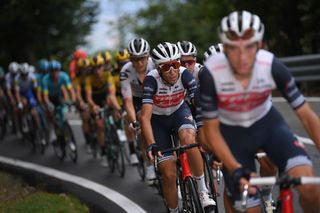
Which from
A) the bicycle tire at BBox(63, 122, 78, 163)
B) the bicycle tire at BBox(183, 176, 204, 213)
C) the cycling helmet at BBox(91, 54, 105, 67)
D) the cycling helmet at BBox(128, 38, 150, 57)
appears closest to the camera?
the bicycle tire at BBox(183, 176, 204, 213)

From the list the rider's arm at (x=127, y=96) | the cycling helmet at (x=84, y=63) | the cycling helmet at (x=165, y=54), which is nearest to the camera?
the cycling helmet at (x=165, y=54)

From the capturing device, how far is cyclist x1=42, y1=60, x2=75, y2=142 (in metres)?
13.9

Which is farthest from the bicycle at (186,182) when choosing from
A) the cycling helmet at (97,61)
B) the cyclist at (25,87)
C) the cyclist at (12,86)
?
the cyclist at (12,86)

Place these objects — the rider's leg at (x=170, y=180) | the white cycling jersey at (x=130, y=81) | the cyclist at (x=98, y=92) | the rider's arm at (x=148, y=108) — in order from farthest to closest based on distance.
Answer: the cyclist at (x=98, y=92)
the white cycling jersey at (x=130, y=81)
the rider's leg at (x=170, y=180)
the rider's arm at (x=148, y=108)

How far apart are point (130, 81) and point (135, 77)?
0.29ft

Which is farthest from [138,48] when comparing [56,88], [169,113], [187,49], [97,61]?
[56,88]

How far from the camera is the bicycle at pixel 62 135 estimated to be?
13.9 m

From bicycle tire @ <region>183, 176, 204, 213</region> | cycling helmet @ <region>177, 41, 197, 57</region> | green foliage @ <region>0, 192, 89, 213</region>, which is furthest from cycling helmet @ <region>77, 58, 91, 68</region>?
bicycle tire @ <region>183, 176, 204, 213</region>

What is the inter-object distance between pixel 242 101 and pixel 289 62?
984cm

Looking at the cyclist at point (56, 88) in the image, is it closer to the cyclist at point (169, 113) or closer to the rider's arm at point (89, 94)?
the rider's arm at point (89, 94)

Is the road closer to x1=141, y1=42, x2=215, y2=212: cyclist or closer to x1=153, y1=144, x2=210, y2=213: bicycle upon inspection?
x1=141, y1=42, x2=215, y2=212: cyclist

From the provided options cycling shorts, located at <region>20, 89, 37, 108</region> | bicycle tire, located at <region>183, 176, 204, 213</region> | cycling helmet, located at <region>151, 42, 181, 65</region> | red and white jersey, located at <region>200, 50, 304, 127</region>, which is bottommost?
cycling shorts, located at <region>20, 89, 37, 108</region>

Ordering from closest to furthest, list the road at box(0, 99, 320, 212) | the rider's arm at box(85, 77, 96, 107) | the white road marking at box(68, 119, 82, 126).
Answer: the road at box(0, 99, 320, 212), the rider's arm at box(85, 77, 96, 107), the white road marking at box(68, 119, 82, 126)

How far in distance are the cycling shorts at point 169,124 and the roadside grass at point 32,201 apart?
1538 millimetres
